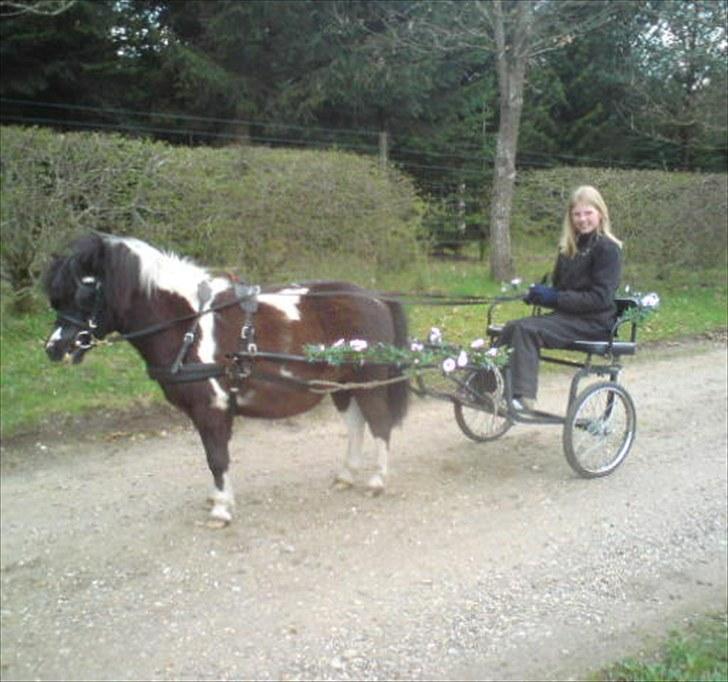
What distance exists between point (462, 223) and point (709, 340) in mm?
6586

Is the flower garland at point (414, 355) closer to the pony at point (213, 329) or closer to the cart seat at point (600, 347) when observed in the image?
the pony at point (213, 329)

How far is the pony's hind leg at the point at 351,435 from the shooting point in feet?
17.6

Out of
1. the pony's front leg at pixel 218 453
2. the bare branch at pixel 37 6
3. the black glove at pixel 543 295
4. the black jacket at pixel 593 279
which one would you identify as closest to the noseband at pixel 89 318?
the pony's front leg at pixel 218 453

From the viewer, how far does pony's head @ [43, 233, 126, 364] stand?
434 centimetres

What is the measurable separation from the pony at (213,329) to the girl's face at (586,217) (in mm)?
1619

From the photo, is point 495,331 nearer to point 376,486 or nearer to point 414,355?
point 414,355

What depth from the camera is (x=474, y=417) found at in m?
6.42

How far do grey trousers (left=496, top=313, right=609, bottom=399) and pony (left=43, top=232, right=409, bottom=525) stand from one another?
825 millimetres

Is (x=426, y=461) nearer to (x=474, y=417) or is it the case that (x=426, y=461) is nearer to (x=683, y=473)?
(x=474, y=417)

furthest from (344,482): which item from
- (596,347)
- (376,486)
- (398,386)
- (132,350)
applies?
(132,350)

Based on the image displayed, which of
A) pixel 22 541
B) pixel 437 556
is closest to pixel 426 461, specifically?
pixel 437 556

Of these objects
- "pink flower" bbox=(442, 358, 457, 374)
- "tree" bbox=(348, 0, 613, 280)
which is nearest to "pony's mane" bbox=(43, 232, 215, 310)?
"pink flower" bbox=(442, 358, 457, 374)

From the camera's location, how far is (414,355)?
15.9 feet

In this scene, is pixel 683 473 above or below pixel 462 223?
below
